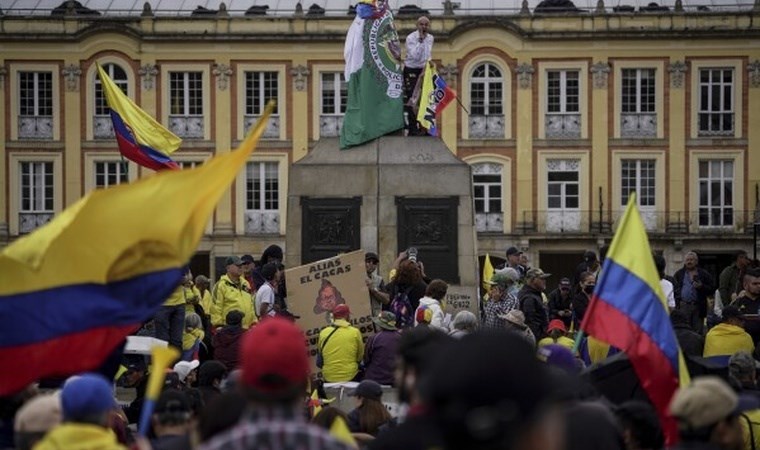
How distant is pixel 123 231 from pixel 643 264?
9.37ft

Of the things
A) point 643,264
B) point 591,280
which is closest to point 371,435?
point 643,264

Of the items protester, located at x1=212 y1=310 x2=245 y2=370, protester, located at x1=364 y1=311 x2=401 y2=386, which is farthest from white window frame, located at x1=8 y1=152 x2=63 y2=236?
protester, located at x1=364 y1=311 x2=401 y2=386

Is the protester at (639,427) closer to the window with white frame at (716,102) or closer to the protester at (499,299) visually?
the protester at (499,299)

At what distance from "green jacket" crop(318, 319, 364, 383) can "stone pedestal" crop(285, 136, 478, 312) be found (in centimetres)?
526

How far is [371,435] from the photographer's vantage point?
1111 centimetres

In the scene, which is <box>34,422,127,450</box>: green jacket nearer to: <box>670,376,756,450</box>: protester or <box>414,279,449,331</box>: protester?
<box>670,376,756,450</box>: protester

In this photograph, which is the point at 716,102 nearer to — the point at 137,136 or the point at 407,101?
the point at 407,101

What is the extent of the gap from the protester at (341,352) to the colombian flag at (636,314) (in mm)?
6840

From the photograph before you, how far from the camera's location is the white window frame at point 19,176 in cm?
6022

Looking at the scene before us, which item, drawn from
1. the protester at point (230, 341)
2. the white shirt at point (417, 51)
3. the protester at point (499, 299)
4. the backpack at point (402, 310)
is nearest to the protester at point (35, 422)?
the protester at point (499, 299)

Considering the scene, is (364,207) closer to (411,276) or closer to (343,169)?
(343,169)

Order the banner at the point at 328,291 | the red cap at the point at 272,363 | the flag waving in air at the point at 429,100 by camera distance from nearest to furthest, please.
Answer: the red cap at the point at 272,363, the banner at the point at 328,291, the flag waving in air at the point at 429,100

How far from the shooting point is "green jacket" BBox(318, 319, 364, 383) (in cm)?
1647

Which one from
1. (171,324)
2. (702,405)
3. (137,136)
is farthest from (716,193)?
(702,405)
